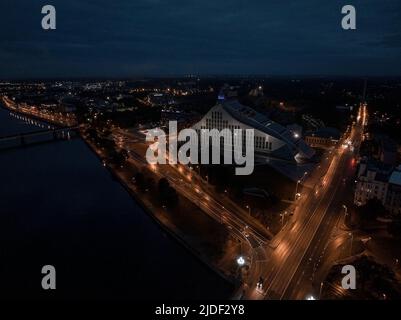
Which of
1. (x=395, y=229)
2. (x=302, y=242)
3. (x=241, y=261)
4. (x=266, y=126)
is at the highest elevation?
(x=266, y=126)

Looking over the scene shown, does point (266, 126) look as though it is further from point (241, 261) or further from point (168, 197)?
point (241, 261)

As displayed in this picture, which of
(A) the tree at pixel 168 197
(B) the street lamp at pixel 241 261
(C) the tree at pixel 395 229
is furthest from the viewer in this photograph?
(A) the tree at pixel 168 197

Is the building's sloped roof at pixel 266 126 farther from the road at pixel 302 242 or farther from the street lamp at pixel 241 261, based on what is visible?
the street lamp at pixel 241 261

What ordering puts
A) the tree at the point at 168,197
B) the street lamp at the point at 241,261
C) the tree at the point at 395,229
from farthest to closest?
the tree at the point at 168,197 < the tree at the point at 395,229 < the street lamp at the point at 241,261

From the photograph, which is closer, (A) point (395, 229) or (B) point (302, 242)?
(A) point (395, 229)

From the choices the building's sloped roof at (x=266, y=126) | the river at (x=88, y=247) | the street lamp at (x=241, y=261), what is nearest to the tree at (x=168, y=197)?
the river at (x=88, y=247)

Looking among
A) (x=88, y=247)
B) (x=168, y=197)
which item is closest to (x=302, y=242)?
(x=168, y=197)
